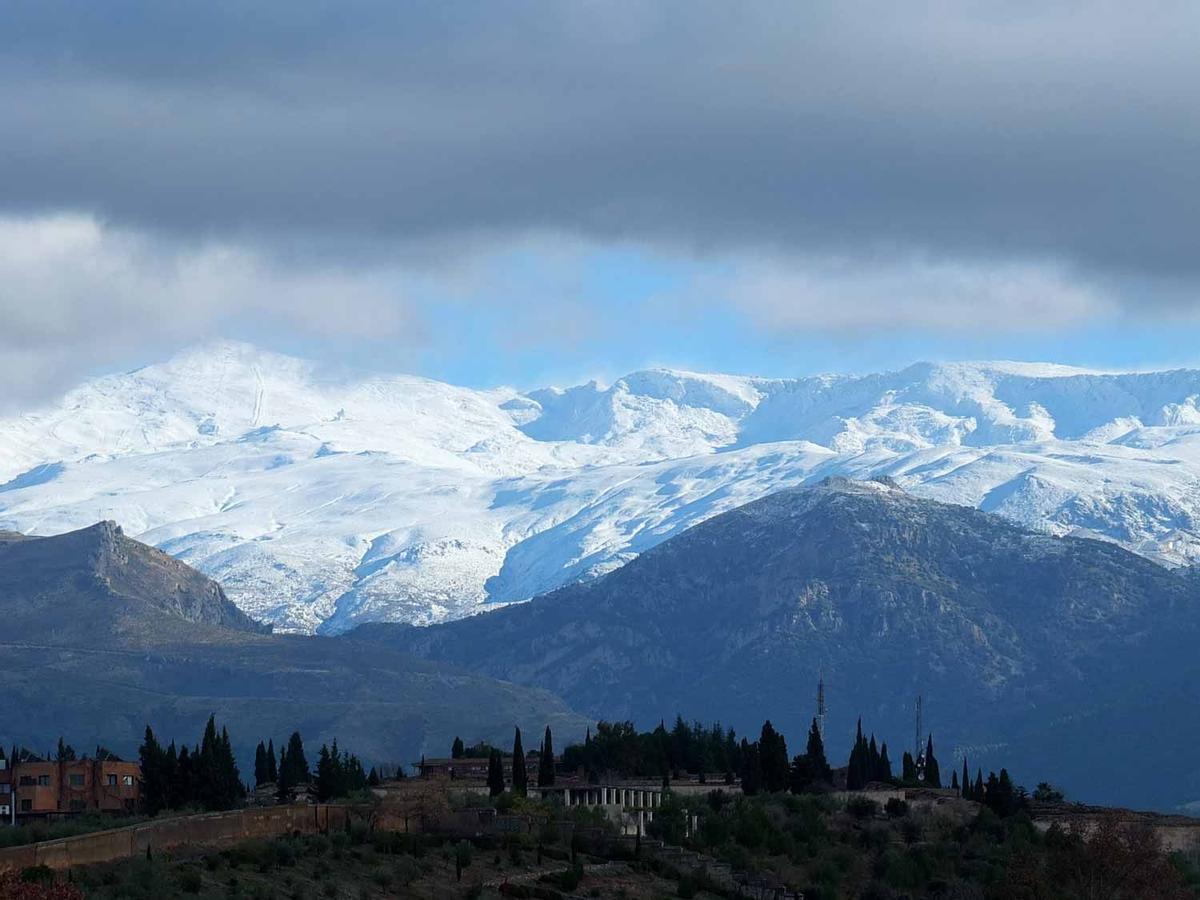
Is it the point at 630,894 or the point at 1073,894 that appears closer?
the point at 630,894

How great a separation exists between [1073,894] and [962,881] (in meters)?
12.2

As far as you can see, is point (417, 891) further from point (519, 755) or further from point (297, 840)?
point (519, 755)

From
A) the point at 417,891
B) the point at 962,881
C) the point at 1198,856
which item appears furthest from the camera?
the point at 1198,856

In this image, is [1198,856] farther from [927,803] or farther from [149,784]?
[149,784]

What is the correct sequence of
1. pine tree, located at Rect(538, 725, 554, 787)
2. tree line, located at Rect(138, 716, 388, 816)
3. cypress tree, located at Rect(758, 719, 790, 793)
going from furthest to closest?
cypress tree, located at Rect(758, 719, 790, 793) < pine tree, located at Rect(538, 725, 554, 787) < tree line, located at Rect(138, 716, 388, 816)

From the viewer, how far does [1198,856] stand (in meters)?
178

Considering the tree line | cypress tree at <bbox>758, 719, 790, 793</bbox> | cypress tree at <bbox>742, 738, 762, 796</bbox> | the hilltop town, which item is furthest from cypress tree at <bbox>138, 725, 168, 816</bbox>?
cypress tree at <bbox>758, 719, 790, 793</bbox>

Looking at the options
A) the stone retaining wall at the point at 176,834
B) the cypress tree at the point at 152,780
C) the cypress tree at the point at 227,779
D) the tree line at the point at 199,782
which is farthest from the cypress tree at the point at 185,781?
the stone retaining wall at the point at 176,834

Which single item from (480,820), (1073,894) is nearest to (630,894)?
(480,820)

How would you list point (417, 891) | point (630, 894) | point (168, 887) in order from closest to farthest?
point (168, 887) < point (417, 891) < point (630, 894)

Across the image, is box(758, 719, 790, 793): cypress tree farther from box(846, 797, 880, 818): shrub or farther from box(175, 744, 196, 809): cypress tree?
box(175, 744, 196, 809): cypress tree

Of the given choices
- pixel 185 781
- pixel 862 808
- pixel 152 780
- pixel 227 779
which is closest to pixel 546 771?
pixel 227 779

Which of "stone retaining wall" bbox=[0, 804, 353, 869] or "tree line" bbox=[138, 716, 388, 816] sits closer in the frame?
"stone retaining wall" bbox=[0, 804, 353, 869]

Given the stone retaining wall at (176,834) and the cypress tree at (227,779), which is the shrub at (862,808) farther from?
the stone retaining wall at (176,834)
